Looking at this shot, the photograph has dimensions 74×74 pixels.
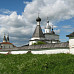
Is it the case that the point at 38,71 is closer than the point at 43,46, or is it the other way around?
the point at 38,71

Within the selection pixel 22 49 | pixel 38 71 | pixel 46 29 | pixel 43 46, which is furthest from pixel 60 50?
pixel 46 29

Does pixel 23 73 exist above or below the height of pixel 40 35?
below

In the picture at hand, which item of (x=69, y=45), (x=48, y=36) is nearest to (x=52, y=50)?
(x=69, y=45)

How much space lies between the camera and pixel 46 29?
43.5m

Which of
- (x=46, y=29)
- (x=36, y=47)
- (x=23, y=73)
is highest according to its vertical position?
(x=46, y=29)

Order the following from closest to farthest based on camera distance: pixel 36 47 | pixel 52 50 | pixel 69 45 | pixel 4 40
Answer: pixel 69 45, pixel 52 50, pixel 36 47, pixel 4 40

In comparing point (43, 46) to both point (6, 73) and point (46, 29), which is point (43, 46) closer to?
point (6, 73)

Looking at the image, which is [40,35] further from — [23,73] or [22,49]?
[23,73]

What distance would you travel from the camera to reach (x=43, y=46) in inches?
520

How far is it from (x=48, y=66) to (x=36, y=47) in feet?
26.5

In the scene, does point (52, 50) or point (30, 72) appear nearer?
point (30, 72)

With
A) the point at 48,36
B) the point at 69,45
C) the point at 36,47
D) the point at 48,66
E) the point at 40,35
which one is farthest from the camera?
the point at 48,36

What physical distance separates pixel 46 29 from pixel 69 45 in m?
Result: 32.0

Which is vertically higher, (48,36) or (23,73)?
(48,36)
